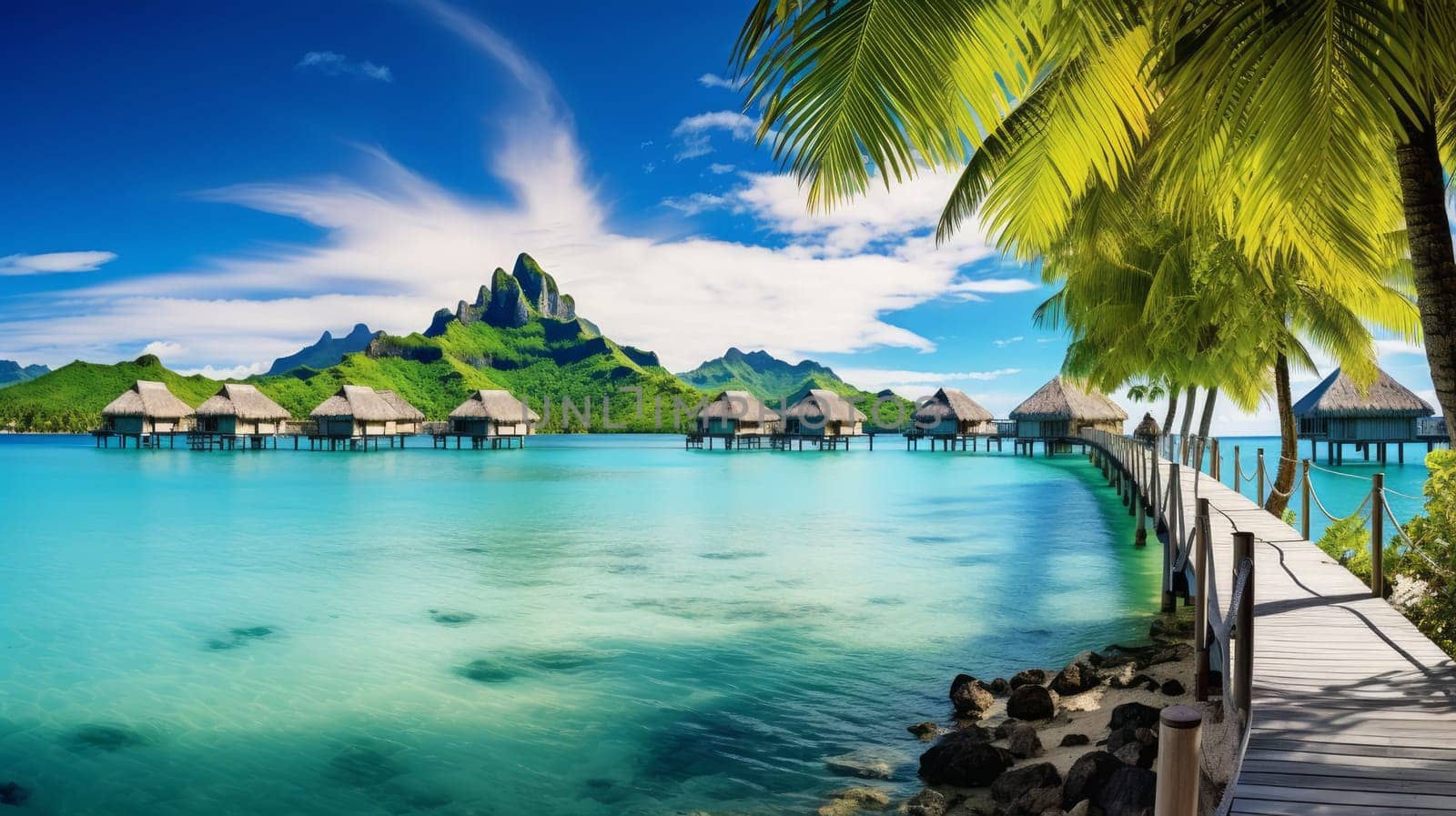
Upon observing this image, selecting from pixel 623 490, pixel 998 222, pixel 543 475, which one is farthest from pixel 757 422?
pixel 998 222

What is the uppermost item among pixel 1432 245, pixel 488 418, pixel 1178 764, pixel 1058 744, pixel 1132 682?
pixel 1432 245

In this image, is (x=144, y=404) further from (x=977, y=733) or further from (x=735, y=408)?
(x=977, y=733)

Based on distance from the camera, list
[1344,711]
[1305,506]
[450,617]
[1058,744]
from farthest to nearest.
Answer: [450,617] → [1305,506] → [1058,744] → [1344,711]

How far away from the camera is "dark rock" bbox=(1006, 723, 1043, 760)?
5.00 metres

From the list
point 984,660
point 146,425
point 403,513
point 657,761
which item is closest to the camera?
point 657,761

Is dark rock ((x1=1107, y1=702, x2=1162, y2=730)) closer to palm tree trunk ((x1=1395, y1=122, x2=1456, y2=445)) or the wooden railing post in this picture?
palm tree trunk ((x1=1395, y1=122, x2=1456, y2=445))

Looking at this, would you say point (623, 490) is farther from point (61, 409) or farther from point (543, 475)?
point (61, 409)

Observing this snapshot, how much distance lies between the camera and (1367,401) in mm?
30219

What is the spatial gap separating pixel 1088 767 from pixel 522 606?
7.16 metres

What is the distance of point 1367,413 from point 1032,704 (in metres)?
31.9

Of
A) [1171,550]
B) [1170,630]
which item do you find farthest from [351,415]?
[1170,630]

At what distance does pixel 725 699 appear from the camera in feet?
21.9

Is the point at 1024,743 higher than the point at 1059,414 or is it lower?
lower

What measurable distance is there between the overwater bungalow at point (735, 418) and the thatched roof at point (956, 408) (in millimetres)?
9299
